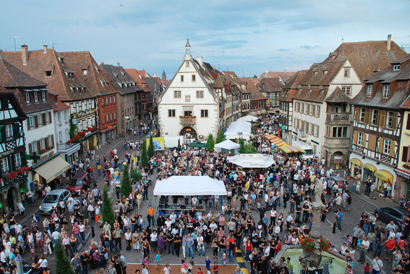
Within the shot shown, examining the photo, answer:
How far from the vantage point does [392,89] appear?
25.8m

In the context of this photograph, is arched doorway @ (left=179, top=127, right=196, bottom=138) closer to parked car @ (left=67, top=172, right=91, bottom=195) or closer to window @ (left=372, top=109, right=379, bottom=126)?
parked car @ (left=67, top=172, right=91, bottom=195)

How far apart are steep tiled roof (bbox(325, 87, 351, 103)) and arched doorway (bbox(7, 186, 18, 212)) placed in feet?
97.3

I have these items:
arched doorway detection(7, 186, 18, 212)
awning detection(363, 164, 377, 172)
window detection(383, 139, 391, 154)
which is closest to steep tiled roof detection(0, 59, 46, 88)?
arched doorway detection(7, 186, 18, 212)

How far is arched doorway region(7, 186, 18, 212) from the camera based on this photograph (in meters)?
22.4

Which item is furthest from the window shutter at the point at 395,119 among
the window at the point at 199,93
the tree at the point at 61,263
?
the window at the point at 199,93

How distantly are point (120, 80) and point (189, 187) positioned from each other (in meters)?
42.3

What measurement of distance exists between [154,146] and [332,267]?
979 inches

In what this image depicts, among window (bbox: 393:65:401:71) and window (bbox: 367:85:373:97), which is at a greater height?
window (bbox: 393:65:401:71)

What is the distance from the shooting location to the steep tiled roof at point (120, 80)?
54.1m

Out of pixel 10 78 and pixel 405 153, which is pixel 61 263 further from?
pixel 405 153

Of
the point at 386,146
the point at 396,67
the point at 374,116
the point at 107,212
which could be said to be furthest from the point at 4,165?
the point at 396,67

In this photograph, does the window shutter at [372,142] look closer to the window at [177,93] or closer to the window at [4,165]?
the window at [177,93]

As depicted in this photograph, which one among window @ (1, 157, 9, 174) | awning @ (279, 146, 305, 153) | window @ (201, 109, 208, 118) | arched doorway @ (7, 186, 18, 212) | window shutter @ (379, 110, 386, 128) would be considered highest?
window shutter @ (379, 110, 386, 128)

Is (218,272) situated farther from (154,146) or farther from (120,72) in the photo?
(120,72)
